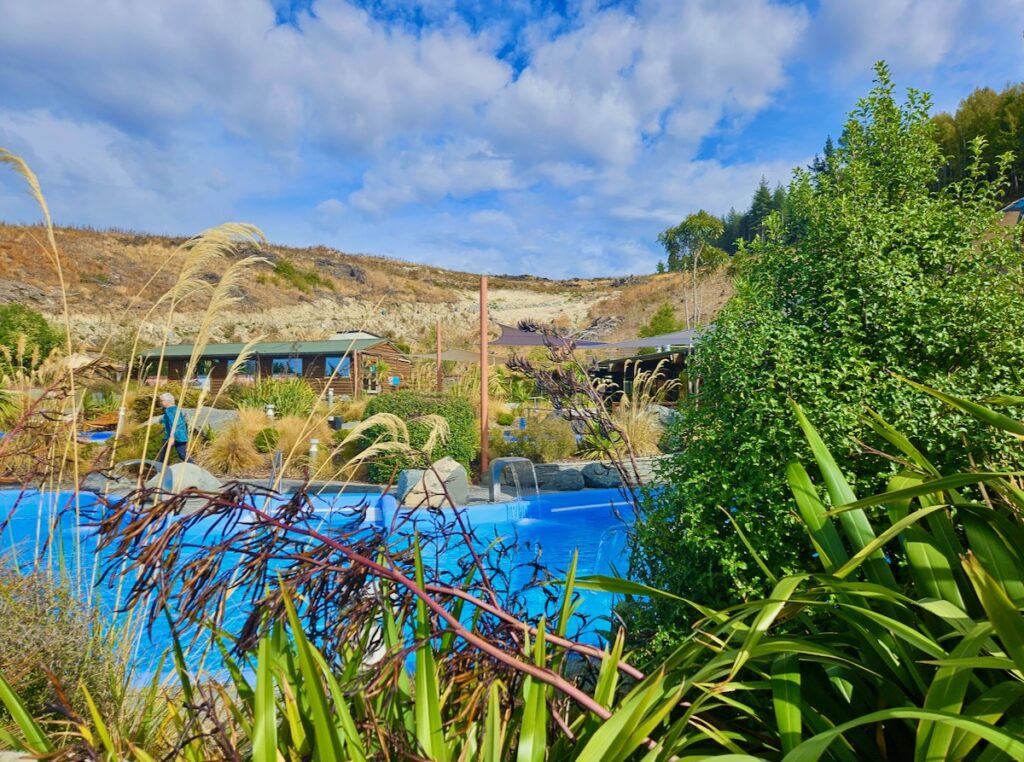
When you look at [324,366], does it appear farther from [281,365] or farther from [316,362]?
[281,365]

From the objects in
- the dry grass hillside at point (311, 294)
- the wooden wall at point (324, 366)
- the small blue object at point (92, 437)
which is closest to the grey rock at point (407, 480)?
the small blue object at point (92, 437)

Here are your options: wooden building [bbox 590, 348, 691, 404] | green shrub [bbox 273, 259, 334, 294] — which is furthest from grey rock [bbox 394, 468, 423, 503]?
green shrub [bbox 273, 259, 334, 294]

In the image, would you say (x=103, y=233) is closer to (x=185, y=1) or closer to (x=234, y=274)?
(x=185, y=1)

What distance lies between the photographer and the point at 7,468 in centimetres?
246

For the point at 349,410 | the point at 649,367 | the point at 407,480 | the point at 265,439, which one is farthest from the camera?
the point at 649,367

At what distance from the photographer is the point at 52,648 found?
2.04m

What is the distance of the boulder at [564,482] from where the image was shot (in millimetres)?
9164

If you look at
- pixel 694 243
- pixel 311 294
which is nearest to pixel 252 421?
pixel 694 243

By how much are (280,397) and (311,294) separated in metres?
29.4

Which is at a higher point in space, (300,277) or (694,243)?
(300,277)

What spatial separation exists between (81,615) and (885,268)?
2.92 metres

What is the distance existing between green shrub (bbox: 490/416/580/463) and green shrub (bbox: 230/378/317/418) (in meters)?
3.77

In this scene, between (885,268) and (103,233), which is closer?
A: (885,268)

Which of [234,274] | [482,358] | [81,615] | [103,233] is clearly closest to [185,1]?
[482,358]
